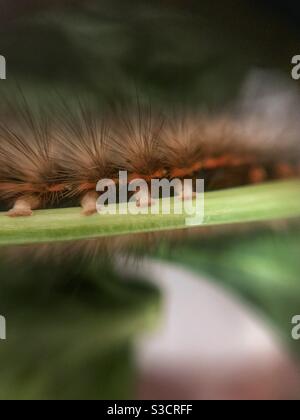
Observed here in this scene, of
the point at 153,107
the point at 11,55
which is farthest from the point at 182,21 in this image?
the point at 11,55

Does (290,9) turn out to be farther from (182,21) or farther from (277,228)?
(277,228)

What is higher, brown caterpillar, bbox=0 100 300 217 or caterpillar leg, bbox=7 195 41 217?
brown caterpillar, bbox=0 100 300 217

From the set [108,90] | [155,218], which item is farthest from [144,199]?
[108,90]

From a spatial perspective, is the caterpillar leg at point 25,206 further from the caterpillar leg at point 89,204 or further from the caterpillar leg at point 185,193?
the caterpillar leg at point 185,193

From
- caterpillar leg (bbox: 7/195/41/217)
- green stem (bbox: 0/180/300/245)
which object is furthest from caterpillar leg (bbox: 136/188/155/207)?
caterpillar leg (bbox: 7/195/41/217)

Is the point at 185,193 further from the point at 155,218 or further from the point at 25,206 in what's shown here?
the point at 25,206

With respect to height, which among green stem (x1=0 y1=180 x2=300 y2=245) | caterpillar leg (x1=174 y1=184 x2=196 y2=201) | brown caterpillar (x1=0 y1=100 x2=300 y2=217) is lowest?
green stem (x1=0 y1=180 x2=300 y2=245)

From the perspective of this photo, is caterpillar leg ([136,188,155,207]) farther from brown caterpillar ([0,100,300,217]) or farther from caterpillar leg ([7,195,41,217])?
caterpillar leg ([7,195,41,217])
